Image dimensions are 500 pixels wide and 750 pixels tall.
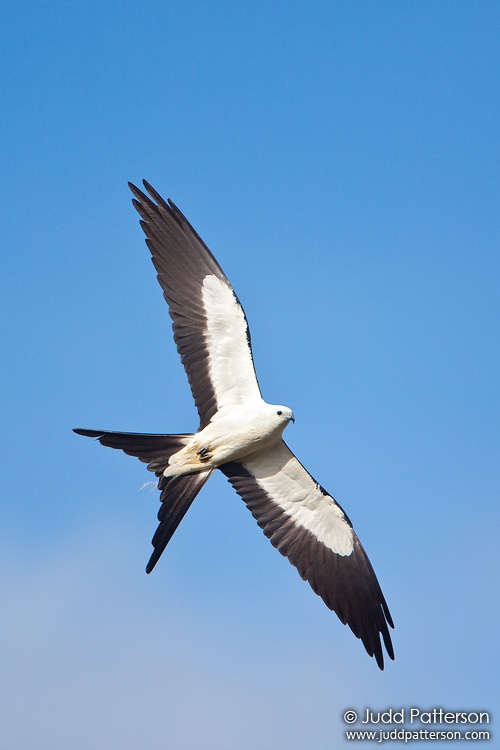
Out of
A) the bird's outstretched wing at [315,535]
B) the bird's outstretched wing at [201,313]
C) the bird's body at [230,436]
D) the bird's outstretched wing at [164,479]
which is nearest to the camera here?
the bird's outstretched wing at [164,479]

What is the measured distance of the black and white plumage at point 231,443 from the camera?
41.0 ft

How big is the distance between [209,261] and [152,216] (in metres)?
0.97

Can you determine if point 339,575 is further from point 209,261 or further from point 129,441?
point 209,261

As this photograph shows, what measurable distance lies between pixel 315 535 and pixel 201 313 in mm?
3409

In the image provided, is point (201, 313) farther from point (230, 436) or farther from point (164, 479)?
point (164, 479)

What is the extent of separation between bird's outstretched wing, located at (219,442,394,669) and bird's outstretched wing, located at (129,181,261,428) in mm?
1056

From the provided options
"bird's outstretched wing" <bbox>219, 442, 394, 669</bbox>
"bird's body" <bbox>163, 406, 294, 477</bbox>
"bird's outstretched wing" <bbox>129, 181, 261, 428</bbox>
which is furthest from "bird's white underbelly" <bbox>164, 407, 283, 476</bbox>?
"bird's outstretched wing" <bbox>219, 442, 394, 669</bbox>

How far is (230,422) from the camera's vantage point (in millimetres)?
12562

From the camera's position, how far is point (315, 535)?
13.1m

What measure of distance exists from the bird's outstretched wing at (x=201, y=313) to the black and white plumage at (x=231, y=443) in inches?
0.5

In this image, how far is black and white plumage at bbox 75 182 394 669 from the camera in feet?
41.0

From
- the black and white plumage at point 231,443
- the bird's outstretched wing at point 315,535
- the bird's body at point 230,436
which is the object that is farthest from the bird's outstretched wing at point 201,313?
the bird's outstretched wing at point 315,535

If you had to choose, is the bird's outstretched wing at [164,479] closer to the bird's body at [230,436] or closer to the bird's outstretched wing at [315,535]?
the bird's body at [230,436]

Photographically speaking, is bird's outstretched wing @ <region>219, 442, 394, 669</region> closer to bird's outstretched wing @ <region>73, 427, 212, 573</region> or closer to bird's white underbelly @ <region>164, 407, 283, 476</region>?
bird's white underbelly @ <region>164, 407, 283, 476</region>
